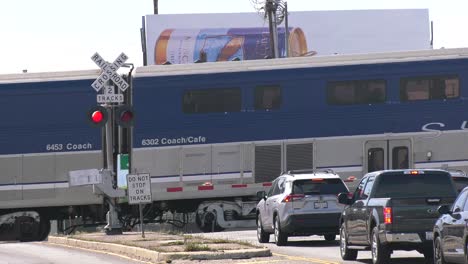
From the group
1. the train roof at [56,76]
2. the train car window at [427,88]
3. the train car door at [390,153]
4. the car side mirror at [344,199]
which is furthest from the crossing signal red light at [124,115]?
the train car window at [427,88]

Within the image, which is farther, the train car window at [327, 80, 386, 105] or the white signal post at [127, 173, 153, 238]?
the train car window at [327, 80, 386, 105]

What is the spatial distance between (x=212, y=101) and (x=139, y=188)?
829cm


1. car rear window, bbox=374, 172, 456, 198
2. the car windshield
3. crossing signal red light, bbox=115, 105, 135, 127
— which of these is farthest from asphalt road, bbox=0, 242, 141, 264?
the car windshield

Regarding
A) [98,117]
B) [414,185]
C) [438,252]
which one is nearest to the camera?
[438,252]

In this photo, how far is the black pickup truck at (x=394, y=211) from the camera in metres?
20.6

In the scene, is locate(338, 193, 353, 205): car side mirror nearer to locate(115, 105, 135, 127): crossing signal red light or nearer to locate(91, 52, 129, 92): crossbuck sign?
locate(115, 105, 135, 127): crossing signal red light

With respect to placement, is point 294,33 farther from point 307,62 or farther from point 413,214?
point 413,214

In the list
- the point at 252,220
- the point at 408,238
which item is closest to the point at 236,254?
the point at 408,238

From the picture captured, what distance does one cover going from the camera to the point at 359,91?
121ft

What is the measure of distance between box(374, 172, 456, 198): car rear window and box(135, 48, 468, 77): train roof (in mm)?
15143

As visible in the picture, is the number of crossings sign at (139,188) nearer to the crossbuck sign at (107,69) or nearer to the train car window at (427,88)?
the crossbuck sign at (107,69)

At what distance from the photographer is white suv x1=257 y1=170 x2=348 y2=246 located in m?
28.2

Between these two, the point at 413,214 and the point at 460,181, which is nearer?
the point at 413,214

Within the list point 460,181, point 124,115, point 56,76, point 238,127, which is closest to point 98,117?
point 124,115
